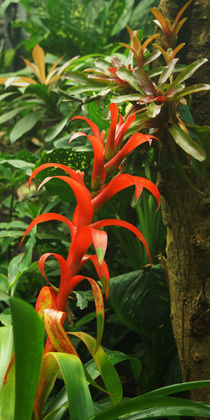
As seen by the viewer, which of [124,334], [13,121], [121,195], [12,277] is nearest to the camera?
[12,277]

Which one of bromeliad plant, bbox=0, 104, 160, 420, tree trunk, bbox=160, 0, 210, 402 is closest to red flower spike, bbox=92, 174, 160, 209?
bromeliad plant, bbox=0, 104, 160, 420

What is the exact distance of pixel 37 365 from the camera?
53 centimetres

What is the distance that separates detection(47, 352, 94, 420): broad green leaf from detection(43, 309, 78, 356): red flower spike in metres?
0.02

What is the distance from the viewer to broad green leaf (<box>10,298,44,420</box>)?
491 millimetres

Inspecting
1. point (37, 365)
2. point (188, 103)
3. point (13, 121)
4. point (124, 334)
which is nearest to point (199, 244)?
point (188, 103)

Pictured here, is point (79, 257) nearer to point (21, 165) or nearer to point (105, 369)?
point (105, 369)

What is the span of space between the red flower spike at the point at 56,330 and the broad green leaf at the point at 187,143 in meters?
0.35

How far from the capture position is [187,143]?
759 mm

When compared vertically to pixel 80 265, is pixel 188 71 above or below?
above

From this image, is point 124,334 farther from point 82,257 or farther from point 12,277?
point 82,257

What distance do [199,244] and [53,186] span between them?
1.67 feet

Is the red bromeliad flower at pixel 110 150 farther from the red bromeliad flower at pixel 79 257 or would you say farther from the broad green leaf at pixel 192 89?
the broad green leaf at pixel 192 89

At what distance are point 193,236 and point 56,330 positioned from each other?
40 cm

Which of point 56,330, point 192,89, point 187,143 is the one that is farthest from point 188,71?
point 56,330
